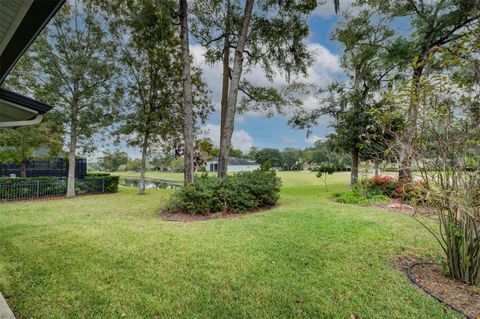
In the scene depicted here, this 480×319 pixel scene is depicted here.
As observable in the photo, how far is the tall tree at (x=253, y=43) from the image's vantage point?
9156 mm

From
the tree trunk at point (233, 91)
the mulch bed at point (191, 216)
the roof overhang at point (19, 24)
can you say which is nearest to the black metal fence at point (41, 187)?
the mulch bed at point (191, 216)

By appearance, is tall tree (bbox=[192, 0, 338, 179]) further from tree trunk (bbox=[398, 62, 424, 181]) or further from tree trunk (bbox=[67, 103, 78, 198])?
tree trunk (bbox=[67, 103, 78, 198])

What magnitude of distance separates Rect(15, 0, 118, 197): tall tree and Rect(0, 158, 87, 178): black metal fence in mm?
6171

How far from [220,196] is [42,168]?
15.9m

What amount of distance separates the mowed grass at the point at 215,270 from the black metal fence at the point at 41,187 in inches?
248

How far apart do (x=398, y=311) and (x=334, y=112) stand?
45.1ft

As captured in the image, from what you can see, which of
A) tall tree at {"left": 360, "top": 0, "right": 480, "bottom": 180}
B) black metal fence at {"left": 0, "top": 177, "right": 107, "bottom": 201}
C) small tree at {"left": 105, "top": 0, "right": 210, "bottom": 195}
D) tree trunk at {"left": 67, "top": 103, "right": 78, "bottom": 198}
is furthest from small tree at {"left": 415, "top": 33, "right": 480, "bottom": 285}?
black metal fence at {"left": 0, "top": 177, "right": 107, "bottom": 201}

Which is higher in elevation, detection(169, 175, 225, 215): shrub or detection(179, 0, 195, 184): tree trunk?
detection(179, 0, 195, 184): tree trunk

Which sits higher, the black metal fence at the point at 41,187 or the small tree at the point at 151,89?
the small tree at the point at 151,89

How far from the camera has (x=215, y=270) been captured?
3.43m

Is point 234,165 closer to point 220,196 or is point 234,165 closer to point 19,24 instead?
point 220,196

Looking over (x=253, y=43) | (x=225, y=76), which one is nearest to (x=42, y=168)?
(x=225, y=76)

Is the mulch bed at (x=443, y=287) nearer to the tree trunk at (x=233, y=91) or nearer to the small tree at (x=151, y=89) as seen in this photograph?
the tree trunk at (x=233, y=91)

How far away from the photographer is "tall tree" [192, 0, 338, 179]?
9.16 m
